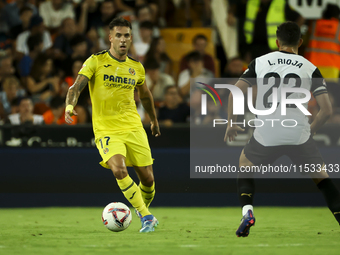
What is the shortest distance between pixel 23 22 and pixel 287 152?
8144mm

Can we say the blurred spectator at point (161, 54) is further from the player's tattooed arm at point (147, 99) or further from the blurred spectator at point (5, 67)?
the player's tattooed arm at point (147, 99)

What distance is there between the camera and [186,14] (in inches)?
507

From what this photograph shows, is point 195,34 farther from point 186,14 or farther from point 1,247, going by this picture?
point 1,247

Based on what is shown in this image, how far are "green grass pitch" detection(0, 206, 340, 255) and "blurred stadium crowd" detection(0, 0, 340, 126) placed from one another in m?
2.11

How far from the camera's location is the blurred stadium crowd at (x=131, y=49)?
10219 mm

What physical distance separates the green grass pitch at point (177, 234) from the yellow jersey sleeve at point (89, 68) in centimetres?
172

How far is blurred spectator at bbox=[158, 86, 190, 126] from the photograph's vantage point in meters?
9.88

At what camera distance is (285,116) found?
5430 millimetres

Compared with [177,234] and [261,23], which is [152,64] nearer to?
[261,23]

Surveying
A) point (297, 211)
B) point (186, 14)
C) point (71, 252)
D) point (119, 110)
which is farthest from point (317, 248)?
point (186, 14)

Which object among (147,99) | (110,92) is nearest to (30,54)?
(147,99)

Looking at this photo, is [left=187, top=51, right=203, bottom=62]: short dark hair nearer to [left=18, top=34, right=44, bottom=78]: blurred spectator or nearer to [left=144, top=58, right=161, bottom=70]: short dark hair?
[left=144, top=58, right=161, bottom=70]: short dark hair

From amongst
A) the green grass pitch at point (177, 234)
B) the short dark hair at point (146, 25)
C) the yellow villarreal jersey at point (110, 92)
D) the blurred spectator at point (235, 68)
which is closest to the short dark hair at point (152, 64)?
the short dark hair at point (146, 25)

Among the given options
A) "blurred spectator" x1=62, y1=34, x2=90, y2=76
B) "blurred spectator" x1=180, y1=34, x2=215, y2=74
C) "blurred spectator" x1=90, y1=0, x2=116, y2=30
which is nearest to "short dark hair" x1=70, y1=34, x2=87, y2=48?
"blurred spectator" x1=62, y1=34, x2=90, y2=76
